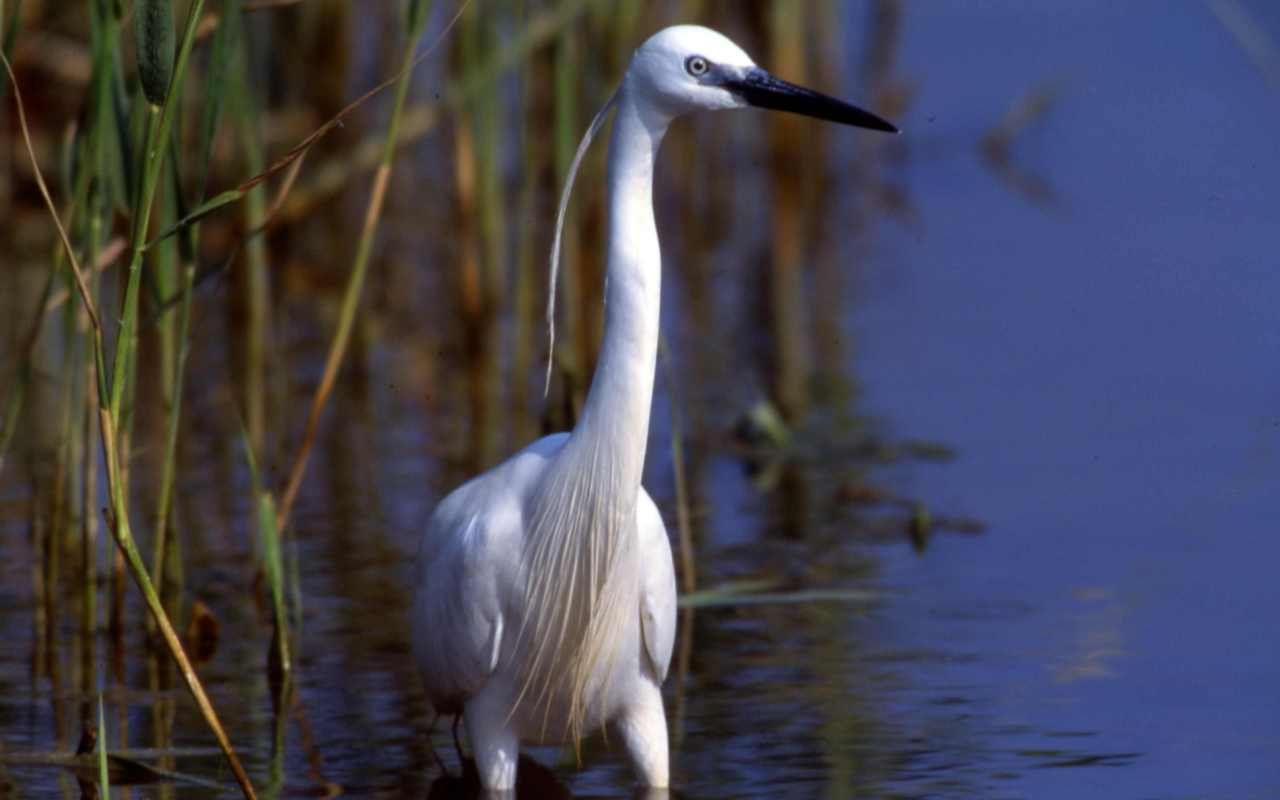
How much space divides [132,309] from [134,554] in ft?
1.31

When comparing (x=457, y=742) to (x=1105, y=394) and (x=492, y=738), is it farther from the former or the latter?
(x=1105, y=394)

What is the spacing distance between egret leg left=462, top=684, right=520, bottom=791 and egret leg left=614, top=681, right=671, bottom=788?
230mm

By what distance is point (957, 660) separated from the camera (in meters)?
5.17

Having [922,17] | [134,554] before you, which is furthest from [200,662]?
[922,17]

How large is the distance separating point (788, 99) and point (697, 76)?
174mm

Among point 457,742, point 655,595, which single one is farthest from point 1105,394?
point 655,595

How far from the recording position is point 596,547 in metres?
4.14

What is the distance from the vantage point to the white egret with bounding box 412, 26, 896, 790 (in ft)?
12.6

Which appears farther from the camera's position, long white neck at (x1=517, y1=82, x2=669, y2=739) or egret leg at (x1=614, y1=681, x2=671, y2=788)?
egret leg at (x1=614, y1=681, x2=671, y2=788)

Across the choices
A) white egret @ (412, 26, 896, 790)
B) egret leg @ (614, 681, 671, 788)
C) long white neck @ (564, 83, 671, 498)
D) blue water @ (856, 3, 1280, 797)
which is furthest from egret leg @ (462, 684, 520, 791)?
blue water @ (856, 3, 1280, 797)

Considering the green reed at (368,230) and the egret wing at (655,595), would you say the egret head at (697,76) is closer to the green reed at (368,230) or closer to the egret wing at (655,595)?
the green reed at (368,230)

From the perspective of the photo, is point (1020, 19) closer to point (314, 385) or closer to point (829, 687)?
point (314, 385)

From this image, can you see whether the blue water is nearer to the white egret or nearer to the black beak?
the white egret

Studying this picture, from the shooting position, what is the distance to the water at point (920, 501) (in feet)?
15.3
